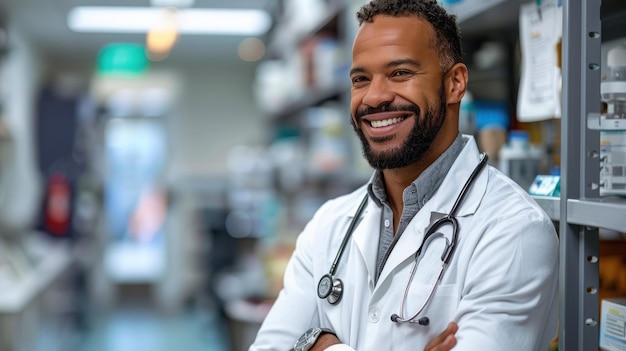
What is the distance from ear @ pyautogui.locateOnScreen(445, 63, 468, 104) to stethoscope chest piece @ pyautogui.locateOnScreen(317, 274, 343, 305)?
497 millimetres

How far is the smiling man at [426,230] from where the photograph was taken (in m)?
1.43

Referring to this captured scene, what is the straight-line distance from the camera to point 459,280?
1512mm

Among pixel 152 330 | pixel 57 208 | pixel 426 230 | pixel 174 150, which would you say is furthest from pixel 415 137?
pixel 174 150

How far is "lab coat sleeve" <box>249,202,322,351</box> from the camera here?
1857 millimetres

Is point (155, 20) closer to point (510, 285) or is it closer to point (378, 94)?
point (378, 94)

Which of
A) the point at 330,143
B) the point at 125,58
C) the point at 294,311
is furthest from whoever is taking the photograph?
the point at 125,58

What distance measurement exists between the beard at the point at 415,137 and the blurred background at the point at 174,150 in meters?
0.45

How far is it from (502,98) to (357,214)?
92cm

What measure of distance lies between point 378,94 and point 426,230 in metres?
0.31

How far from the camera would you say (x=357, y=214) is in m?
1.83

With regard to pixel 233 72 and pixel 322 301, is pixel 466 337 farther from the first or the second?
pixel 233 72

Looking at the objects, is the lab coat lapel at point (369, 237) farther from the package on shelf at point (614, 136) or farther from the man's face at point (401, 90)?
the package on shelf at point (614, 136)

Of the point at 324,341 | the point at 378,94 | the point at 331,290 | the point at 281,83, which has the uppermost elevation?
the point at 281,83

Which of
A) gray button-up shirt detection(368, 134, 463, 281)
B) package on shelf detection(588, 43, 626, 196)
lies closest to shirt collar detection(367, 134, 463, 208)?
gray button-up shirt detection(368, 134, 463, 281)
